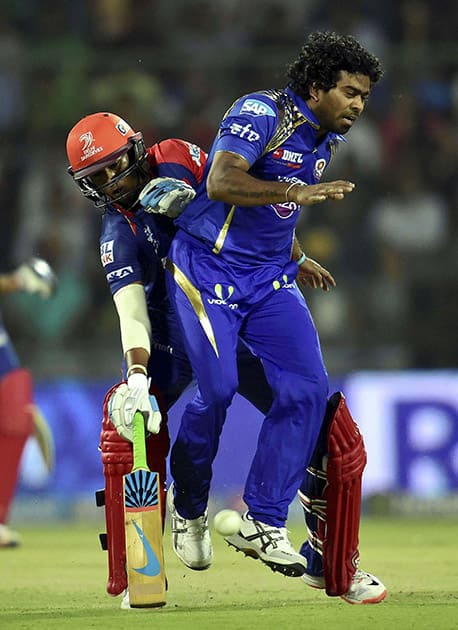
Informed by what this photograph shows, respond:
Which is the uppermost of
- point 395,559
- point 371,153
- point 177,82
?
point 177,82

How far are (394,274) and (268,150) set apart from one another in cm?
601

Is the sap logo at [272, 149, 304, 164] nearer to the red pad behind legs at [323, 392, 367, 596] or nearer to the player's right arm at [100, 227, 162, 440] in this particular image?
the player's right arm at [100, 227, 162, 440]

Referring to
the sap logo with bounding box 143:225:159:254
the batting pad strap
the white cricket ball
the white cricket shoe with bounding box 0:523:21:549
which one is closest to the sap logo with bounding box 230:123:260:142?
the sap logo with bounding box 143:225:159:254

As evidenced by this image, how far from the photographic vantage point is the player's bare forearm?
5.44 m

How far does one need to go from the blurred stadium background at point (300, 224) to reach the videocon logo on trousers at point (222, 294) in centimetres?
512

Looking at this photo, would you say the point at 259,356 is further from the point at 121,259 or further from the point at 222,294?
the point at 121,259

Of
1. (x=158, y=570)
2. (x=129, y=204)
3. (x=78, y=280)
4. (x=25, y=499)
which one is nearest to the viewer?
(x=158, y=570)

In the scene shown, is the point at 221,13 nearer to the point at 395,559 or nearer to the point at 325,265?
the point at 325,265

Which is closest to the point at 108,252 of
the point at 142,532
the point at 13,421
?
the point at 142,532

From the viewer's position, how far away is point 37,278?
30.2 ft

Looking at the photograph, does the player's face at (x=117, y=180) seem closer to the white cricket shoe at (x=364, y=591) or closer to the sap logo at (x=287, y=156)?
the sap logo at (x=287, y=156)

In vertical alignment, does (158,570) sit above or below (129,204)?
below

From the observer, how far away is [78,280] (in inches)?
470

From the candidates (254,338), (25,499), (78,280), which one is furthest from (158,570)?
(78,280)
